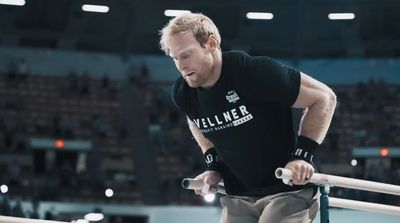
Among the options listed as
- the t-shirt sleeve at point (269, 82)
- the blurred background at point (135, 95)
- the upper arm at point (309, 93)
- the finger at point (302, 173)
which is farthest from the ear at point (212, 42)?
the blurred background at point (135, 95)

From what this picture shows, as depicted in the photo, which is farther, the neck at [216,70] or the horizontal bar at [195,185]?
the horizontal bar at [195,185]

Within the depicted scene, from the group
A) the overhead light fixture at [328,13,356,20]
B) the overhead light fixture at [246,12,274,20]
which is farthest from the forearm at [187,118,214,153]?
the overhead light fixture at [328,13,356,20]

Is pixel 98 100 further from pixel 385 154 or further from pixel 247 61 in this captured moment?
pixel 247 61

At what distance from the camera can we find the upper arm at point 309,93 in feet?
10.5

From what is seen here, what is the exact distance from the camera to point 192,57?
3180mm

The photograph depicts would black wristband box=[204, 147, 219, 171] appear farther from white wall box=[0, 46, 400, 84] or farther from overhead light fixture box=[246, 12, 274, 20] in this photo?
overhead light fixture box=[246, 12, 274, 20]

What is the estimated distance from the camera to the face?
3178mm

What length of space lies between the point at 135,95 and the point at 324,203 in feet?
58.9

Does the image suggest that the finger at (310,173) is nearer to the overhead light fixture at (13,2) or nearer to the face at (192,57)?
the face at (192,57)

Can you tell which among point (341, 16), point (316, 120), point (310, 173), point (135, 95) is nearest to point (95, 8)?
point (135, 95)

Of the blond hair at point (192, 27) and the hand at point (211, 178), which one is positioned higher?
the blond hair at point (192, 27)

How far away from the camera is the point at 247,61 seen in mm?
3258

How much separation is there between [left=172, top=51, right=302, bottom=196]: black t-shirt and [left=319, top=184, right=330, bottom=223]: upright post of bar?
0.35 feet

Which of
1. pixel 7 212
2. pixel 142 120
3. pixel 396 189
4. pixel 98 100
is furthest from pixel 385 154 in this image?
pixel 396 189
